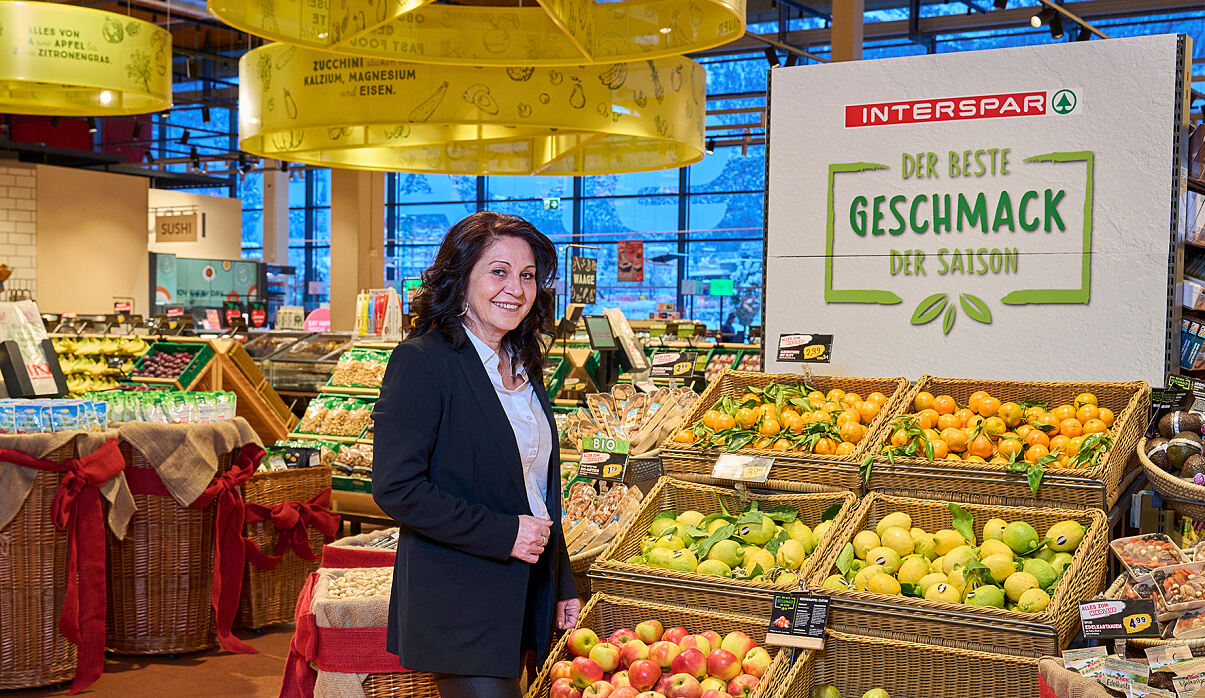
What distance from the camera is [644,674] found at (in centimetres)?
245

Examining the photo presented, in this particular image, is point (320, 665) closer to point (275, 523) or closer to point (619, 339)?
point (275, 523)

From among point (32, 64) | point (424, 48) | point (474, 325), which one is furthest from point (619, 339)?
point (474, 325)

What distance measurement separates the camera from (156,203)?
1777 centimetres

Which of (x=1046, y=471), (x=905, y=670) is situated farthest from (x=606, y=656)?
(x=1046, y=471)

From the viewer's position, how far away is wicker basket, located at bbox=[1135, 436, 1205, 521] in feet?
8.34

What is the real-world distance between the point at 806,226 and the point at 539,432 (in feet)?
6.17

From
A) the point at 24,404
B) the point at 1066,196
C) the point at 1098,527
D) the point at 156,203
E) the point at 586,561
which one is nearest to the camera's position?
the point at 1098,527

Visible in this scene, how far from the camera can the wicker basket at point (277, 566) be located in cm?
500

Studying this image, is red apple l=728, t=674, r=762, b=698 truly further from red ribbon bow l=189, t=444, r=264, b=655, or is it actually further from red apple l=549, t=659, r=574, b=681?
red ribbon bow l=189, t=444, r=264, b=655

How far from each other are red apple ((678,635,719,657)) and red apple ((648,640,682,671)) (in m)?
0.02

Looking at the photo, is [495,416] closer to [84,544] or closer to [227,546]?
[84,544]

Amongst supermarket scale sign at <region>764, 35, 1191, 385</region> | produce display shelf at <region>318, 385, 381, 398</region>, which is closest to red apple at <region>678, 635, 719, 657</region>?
supermarket scale sign at <region>764, 35, 1191, 385</region>

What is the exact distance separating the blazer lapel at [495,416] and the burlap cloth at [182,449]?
108 inches

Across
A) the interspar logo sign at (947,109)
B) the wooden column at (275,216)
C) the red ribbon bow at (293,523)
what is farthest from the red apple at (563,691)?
the wooden column at (275,216)
